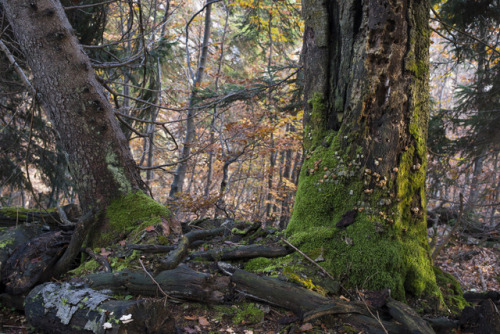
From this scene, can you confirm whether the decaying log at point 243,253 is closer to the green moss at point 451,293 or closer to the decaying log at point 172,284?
the decaying log at point 172,284

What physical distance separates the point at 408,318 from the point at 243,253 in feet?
5.04

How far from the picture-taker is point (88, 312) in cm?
232

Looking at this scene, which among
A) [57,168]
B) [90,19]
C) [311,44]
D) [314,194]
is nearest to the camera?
[314,194]

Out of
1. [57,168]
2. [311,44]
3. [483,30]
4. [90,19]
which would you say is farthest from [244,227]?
[483,30]

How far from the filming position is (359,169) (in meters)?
3.05

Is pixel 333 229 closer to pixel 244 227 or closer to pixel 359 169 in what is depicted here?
pixel 359 169

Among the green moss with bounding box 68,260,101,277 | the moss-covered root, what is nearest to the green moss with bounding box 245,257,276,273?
the moss-covered root

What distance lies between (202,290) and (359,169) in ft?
6.11

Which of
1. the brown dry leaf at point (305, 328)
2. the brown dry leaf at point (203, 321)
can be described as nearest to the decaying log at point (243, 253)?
the brown dry leaf at point (203, 321)

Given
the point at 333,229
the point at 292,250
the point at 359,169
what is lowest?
the point at 292,250

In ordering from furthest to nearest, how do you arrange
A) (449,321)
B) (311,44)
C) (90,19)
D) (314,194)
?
1. (90,19)
2. (311,44)
3. (314,194)
4. (449,321)

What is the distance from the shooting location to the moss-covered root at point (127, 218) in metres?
3.72

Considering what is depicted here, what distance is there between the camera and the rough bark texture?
386cm

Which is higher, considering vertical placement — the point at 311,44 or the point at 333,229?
the point at 311,44
